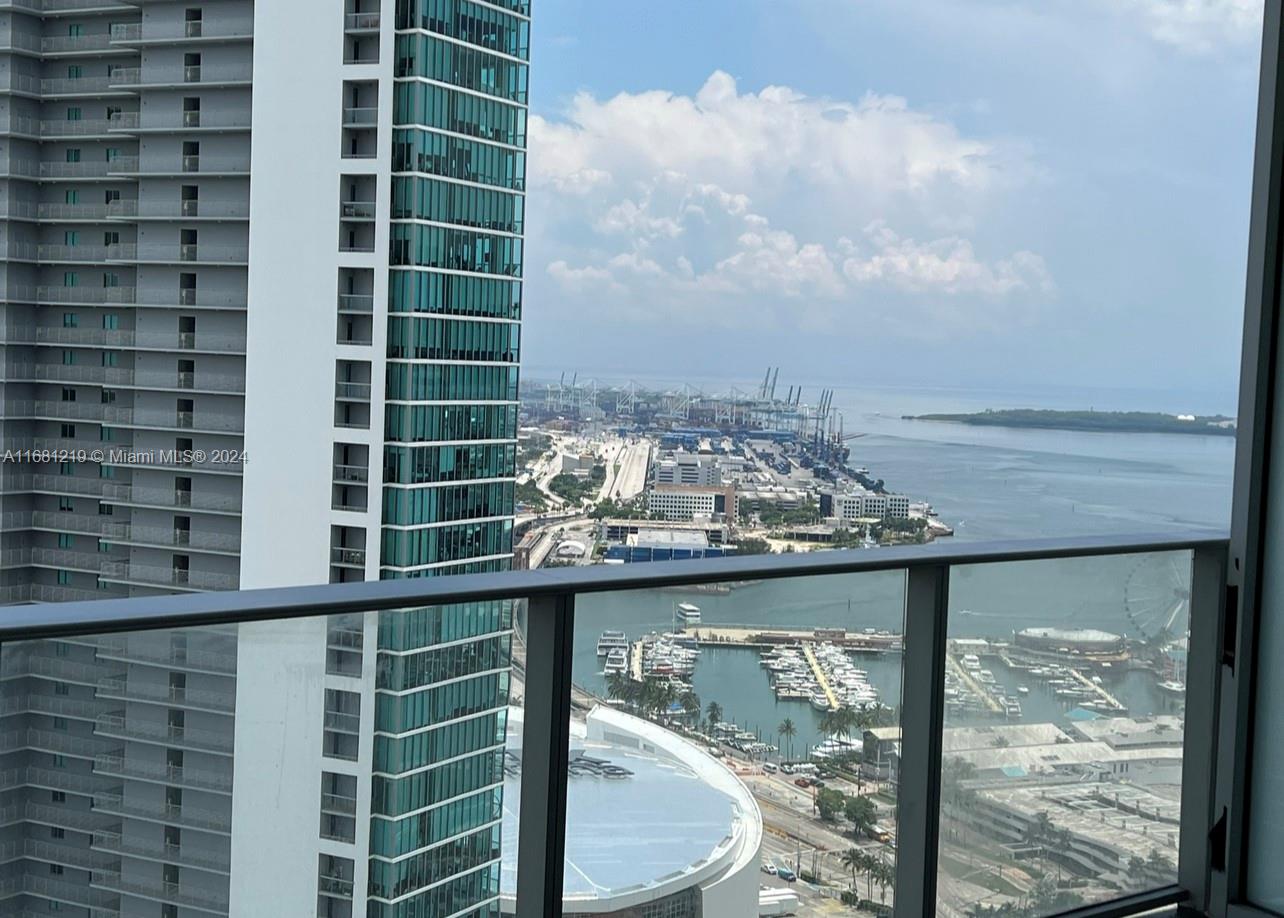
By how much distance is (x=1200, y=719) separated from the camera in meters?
2.43

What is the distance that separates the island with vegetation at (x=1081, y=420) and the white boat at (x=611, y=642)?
6710 mm

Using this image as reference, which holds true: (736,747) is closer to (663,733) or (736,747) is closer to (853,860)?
(663,733)

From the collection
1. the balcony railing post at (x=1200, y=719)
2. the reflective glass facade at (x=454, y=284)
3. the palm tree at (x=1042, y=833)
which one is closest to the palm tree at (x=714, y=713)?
the palm tree at (x=1042, y=833)

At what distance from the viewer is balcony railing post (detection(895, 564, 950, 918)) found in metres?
2.04

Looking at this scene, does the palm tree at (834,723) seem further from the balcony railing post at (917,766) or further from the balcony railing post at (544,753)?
the balcony railing post at (544,753)

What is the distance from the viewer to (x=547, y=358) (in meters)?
20.6

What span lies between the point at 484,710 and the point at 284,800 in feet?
1.02

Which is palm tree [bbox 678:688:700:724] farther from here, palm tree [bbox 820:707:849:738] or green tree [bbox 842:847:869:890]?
green tree [bbox 842:847:869:890]

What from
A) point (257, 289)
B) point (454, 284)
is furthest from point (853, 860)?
point (257, 289)

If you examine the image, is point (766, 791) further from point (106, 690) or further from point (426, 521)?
point (426, 521)

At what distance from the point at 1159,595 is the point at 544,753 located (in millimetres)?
1373

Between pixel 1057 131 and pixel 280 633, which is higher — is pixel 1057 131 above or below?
above

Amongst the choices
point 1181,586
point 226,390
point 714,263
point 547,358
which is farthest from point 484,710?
point 226,390

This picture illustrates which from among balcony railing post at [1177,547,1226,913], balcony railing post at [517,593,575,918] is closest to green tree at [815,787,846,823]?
balcony railing post at [517,593,575,918]
